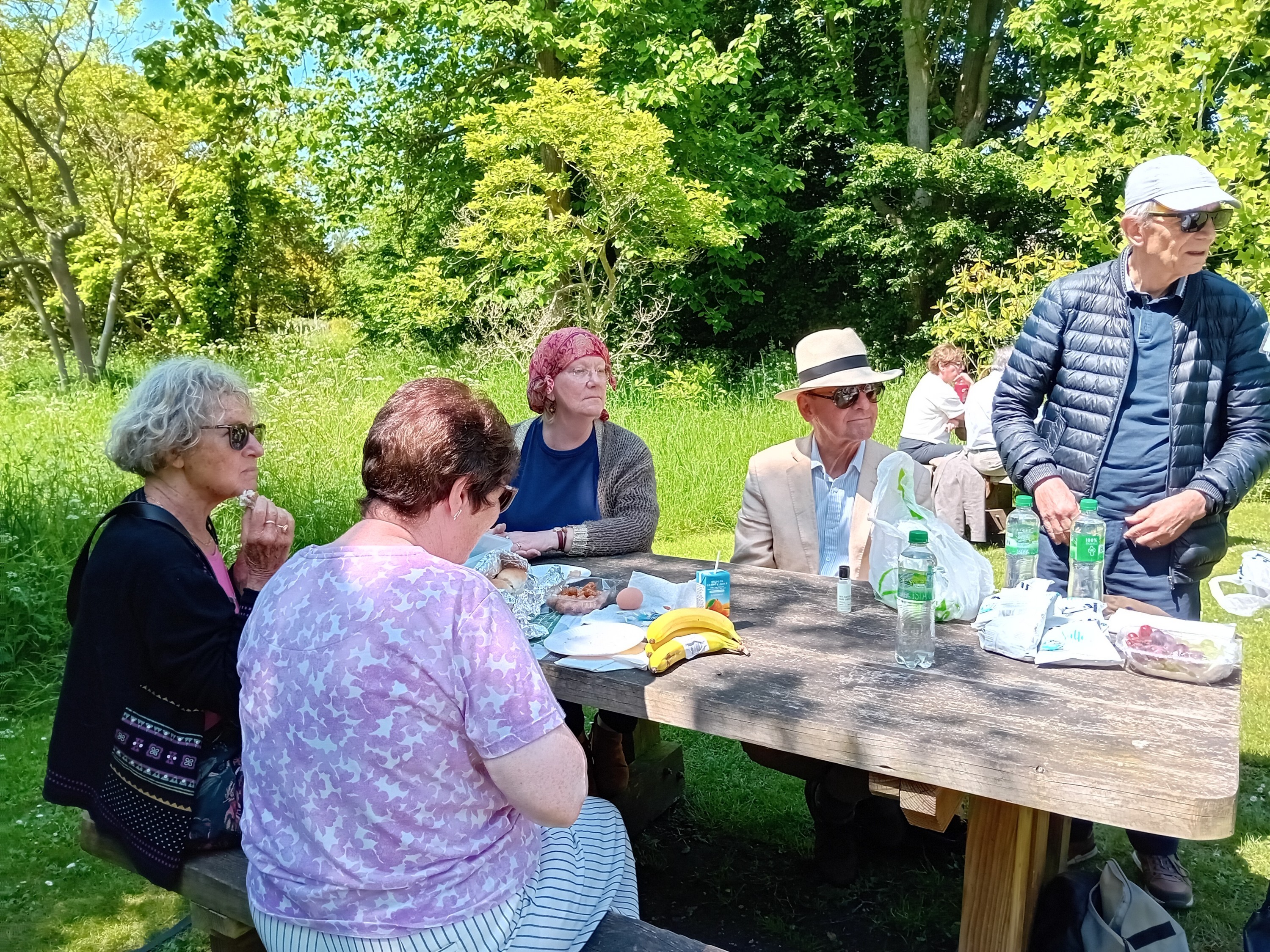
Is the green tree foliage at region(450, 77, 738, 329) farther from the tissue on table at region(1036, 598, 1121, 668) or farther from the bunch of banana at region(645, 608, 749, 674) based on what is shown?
the tissue on table at region(1036, 598, 1121, 668)

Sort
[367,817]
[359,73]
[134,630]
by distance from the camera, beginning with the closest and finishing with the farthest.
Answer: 1. [367,817]
2. [134,630]
3. [359,73]

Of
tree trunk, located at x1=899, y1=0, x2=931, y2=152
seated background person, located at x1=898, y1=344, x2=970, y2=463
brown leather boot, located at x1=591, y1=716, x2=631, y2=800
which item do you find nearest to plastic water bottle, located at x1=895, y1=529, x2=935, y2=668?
brown leather boot, located at x1=591, y1=716, x2=631, y2=800

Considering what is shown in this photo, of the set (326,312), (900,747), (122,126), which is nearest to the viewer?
(900,747)

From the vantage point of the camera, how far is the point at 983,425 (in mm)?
6789

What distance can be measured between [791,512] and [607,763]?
1090mm

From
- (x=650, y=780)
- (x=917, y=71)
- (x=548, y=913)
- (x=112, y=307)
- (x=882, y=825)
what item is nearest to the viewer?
(x=548, y=913)

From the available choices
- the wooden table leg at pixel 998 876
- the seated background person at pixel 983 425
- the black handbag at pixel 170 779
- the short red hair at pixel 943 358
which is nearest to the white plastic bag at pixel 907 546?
the wooden table leg at pixel 998 876

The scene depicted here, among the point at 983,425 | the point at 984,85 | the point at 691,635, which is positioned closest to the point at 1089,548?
the point at 691,635

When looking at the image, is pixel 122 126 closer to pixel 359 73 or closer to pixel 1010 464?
pixel 359 73

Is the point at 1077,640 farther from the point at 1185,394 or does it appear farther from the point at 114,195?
the point at 114,195

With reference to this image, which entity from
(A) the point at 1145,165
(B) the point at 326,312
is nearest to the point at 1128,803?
(A) the point at 1145,165

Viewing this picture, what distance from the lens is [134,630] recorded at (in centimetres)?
200

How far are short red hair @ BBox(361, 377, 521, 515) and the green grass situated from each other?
5.92ft

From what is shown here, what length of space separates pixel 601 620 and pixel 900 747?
0.97 meters
